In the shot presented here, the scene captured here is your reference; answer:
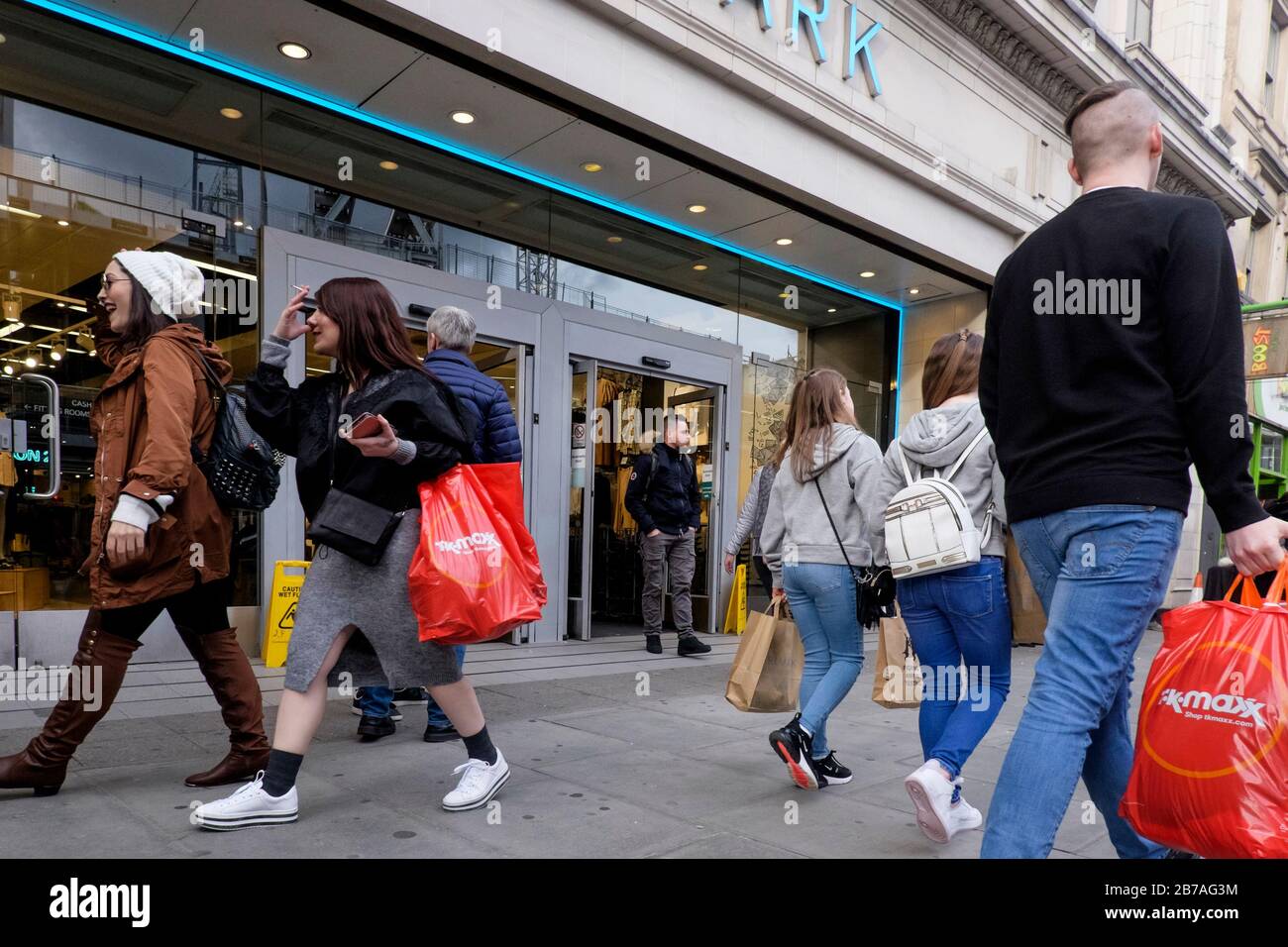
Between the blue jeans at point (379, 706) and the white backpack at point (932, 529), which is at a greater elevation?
the white backpack at point (932, 529)

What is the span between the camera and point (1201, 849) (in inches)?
75.5

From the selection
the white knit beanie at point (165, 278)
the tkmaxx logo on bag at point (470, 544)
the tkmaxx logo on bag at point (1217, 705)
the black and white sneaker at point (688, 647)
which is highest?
the white knit beanie at point (165, 278)

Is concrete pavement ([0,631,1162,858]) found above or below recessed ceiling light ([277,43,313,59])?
below

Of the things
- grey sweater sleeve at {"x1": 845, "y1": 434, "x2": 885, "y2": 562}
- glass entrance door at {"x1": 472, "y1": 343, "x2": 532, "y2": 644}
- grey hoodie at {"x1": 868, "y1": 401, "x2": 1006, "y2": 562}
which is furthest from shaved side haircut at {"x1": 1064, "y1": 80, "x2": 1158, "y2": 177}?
glass entrance door at {"x1": 472, "y1": 343, "x2": 532, "y2": 644}

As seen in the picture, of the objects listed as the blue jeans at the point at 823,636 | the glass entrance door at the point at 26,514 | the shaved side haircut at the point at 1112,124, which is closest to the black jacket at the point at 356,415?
the blue jeans at the point at 823,636

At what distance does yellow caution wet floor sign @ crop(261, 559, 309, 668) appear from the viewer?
6137 mm

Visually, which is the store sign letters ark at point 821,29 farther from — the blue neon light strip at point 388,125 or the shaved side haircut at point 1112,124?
the shaved side haircut at point 1112,124

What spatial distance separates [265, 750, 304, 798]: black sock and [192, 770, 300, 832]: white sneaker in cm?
2

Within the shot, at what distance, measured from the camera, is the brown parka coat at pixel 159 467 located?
307 centimetres

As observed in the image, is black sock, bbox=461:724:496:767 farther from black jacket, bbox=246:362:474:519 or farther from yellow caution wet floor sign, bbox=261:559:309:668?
yellow caution wet floor sign, bbox=261:559:309:668

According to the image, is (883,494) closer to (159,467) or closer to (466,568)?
(466,568)

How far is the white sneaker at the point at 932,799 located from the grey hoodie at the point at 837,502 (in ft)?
3.59

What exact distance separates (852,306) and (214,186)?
312 inches

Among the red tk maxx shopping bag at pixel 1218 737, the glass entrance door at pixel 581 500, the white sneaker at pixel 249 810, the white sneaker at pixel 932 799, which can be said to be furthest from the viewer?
the glass entrance door at pixel 581 500
